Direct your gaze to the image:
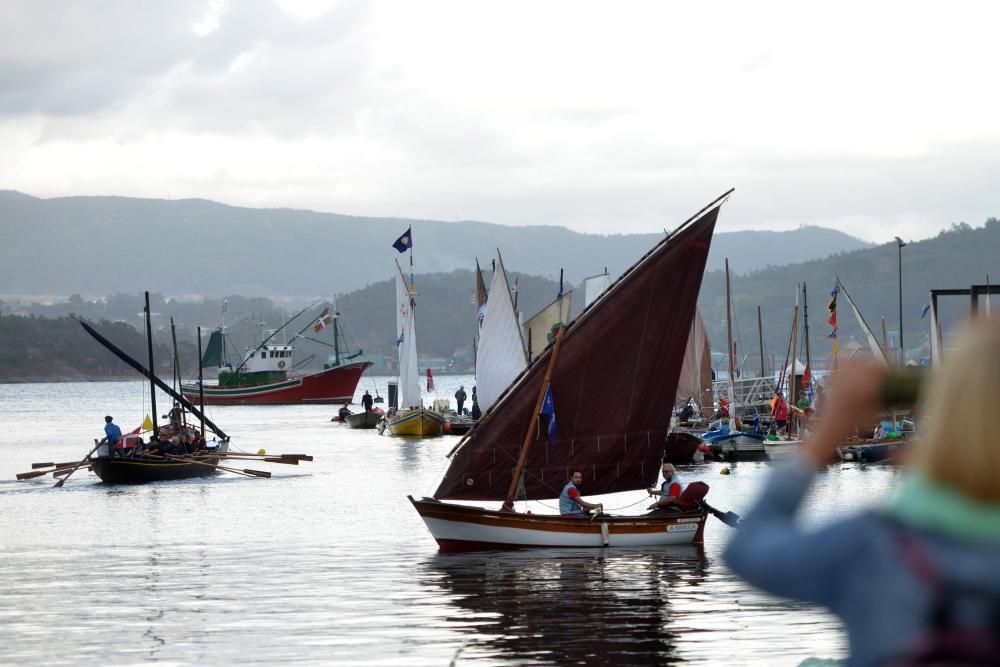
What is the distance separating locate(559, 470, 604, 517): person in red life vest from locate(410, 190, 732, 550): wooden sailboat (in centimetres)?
27

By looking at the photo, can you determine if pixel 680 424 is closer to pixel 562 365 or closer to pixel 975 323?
pixel 562 365

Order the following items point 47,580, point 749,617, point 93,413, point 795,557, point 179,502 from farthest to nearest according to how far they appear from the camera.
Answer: point 93,413, point 179,502, point 47,580, point 749,617, point 795,557

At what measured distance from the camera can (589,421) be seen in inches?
1138

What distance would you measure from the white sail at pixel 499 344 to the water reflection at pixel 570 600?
60.0 ft

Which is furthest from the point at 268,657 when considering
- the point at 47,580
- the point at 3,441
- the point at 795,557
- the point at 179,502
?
the point at 3,441

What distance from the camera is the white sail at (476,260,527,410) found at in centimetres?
4669

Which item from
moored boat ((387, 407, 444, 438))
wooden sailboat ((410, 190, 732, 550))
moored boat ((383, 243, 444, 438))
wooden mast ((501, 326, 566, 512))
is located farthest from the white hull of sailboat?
A: moored boat ((387, 407, 444, 438))

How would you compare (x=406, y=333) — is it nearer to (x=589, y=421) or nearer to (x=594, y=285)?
(x=594, y=285)

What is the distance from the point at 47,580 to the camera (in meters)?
27.4

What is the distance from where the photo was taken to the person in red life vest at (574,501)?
93.3 feet

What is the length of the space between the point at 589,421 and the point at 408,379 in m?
56.6

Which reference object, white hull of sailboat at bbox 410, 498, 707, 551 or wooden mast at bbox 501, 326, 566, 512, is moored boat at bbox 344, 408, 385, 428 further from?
wooden mast at bbox 501, 326, 566, 512

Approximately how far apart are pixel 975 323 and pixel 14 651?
1800 cm

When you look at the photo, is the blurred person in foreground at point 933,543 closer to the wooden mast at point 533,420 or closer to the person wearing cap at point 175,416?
the wooden mast at point 533,420
